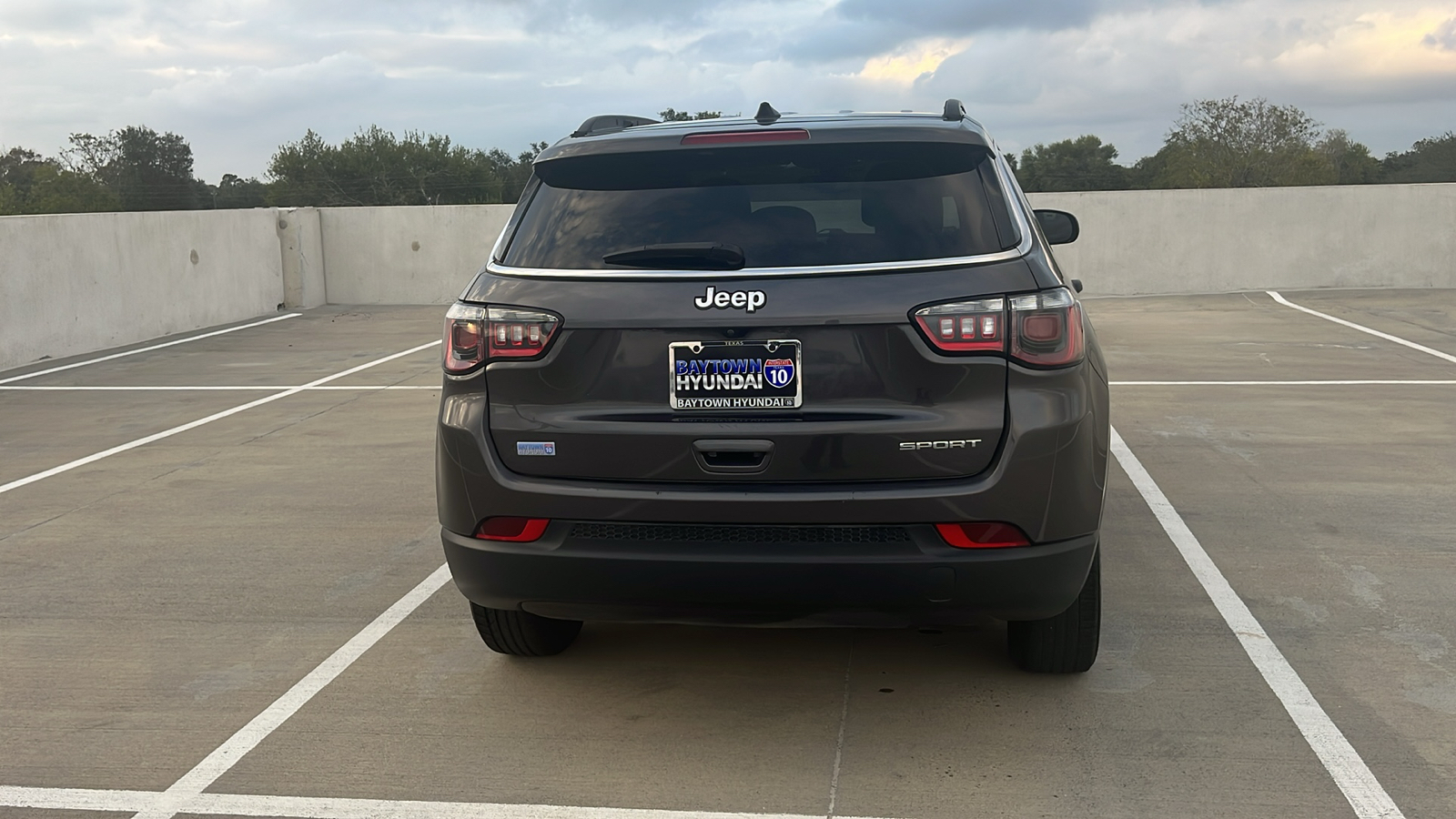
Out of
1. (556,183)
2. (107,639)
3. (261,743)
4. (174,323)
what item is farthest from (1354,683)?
(174,323)

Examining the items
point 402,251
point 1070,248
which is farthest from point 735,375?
point 402,251

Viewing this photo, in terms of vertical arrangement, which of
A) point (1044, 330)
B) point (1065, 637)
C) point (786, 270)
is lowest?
point (1065, 637)

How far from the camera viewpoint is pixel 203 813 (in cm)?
331

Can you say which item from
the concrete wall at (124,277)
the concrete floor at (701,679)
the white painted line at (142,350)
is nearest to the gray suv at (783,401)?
the concrete floor at (701,679)

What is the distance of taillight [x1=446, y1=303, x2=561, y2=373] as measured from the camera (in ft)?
11.3

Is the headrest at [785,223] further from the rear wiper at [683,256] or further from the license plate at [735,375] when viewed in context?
the license plate at [735,375]

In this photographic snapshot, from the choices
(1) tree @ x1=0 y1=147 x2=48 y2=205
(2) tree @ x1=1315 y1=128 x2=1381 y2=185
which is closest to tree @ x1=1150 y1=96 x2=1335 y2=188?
(2) tree @ x1=1315 y1=128 x2=1381 y2=185

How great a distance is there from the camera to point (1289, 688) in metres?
3.99

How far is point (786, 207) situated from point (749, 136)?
28cm

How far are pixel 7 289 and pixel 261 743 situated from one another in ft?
42.3

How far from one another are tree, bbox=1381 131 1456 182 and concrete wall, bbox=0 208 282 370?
211ft

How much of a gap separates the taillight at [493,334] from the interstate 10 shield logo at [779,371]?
60 cm

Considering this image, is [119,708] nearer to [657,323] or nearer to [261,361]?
[657,323]

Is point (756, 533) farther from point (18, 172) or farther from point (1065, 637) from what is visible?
point (18, 172)
